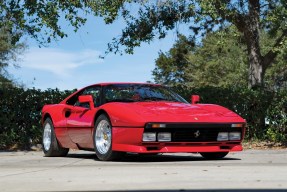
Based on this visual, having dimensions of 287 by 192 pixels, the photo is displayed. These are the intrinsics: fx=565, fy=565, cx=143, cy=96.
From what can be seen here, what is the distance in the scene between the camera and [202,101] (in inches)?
656

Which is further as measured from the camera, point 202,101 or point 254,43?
point 254,43

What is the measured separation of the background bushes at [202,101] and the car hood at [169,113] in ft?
21.8

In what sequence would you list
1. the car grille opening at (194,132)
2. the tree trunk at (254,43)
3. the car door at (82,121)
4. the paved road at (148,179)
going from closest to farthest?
the paved road at (148,179)
the car grille opening at (194,132)
the car door at (82,121)
the tree trunk at (254,43)

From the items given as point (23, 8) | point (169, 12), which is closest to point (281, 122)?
point (169, 12)

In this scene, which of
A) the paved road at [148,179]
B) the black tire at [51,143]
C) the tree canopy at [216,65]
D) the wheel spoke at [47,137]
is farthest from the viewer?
the tree canopy at [216,65]

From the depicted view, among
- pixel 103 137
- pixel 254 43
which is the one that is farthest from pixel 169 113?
pixel 254 43

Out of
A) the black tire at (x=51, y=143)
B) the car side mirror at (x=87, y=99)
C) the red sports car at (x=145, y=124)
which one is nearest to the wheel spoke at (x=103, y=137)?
Answer: the red sports car at (x=145, y=124)

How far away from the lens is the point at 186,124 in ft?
29.2

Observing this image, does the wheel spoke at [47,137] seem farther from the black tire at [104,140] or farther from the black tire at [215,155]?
the black tire at [215,155]

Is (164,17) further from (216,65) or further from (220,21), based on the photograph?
(216,65)

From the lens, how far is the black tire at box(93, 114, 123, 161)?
363 inches

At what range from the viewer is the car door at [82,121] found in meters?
9.85

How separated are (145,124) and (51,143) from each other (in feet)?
10.1

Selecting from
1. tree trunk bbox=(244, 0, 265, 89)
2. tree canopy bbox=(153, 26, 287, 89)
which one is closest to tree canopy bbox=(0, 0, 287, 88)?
tree trunk bbox=(244, 0, 265, 89)
